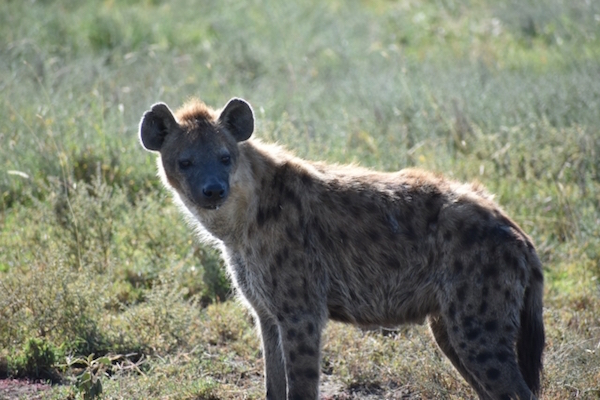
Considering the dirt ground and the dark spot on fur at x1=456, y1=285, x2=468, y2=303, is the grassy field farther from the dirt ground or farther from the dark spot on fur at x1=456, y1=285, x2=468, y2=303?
the dark spot on fur at x1=456, y1=285, x2=468, y2=303

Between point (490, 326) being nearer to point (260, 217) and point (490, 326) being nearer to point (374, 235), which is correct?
point (374, 235)

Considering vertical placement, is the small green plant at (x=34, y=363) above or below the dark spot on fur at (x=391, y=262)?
below

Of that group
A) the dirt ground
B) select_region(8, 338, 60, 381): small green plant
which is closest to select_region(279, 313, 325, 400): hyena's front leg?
the dirt ground

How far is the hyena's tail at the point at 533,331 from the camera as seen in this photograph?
3.61 m

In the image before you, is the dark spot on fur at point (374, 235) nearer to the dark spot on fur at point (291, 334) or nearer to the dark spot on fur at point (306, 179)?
the dark spot on fur at point (306, 179)

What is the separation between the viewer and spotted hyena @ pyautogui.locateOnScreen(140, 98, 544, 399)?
3.55m

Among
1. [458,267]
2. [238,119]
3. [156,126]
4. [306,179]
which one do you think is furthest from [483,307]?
[156,126]

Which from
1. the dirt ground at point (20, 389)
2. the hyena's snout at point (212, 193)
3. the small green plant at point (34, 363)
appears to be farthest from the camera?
the small green plant at point (34, 363)

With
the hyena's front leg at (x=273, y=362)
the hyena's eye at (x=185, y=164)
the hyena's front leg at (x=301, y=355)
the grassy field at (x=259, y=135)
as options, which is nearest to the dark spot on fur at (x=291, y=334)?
the hyena's front leg at (x=301, y=355)

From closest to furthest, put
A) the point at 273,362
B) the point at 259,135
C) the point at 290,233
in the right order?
1. the point at 290,233
2. the point at 273,362
3. the point at 259,135

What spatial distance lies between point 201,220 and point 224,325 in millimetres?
1122

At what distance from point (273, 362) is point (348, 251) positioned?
623 millimetres

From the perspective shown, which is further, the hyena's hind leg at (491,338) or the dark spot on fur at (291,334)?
the dark spot on fur at (291,334)

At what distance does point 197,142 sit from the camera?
393 cm
